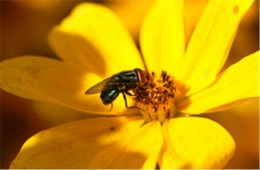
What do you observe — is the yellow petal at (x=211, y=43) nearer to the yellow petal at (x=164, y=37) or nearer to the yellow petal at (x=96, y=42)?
the yellow petal at (x=164, y=37)

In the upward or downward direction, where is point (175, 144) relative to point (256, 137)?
upward

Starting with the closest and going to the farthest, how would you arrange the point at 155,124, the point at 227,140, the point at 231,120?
the point at 227,140
the point at 155,124
the point at 231,120

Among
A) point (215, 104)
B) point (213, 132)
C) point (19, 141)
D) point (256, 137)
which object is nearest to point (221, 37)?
point (215, 104)

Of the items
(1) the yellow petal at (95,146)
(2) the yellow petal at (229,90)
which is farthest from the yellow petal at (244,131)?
(1) the yellow petal at (95,146)

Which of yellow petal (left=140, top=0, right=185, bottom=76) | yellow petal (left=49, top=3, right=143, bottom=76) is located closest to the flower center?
yellow petal (left=140, top=0, right=185, bottom=76)

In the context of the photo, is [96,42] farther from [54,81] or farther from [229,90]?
[229,90]

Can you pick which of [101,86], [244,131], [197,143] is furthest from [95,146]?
[244,131]

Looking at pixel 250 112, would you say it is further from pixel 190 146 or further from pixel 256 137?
pixel 190 146

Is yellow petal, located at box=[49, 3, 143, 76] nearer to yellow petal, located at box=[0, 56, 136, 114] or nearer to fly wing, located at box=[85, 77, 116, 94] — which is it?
yellow petal, located at box=[0, 56, 136, 114]
